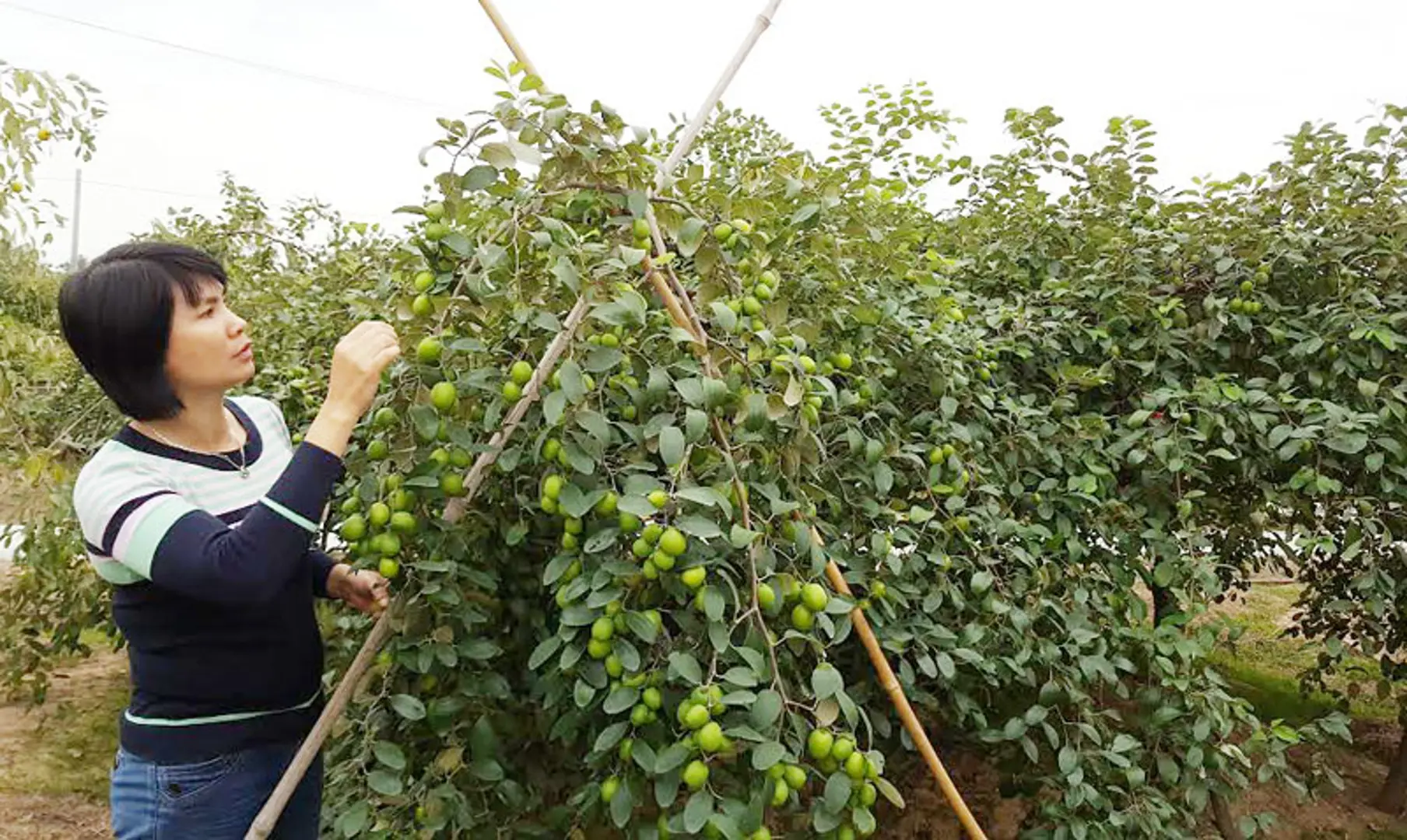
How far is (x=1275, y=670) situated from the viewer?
430 centimetres

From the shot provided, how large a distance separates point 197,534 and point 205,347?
0.99 feet

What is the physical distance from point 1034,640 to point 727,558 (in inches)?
36.7

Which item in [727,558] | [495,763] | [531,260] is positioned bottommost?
[495,763]

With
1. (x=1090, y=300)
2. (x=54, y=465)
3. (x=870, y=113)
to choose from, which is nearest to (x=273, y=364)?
(x=54, y=465)

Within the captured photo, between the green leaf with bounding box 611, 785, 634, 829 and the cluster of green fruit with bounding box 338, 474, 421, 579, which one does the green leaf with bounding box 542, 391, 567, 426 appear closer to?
the cluster of green fruit with bounding box 338, 474, 421, 579

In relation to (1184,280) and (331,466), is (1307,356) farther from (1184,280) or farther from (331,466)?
(331,466)

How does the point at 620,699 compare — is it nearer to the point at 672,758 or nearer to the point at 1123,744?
the point at 672,758

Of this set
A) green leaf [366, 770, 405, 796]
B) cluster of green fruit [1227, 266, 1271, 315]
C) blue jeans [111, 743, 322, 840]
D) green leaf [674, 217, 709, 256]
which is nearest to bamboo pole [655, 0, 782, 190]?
green leaf [674, 217, 709, 256]

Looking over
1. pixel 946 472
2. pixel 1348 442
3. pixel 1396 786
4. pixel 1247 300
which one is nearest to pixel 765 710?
pixel 946 472

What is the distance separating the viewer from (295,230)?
3.88m

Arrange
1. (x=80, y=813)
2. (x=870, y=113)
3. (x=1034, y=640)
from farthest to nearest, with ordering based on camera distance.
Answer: (x=870, y=113)
(x=80, y=813)
(x=1034, y=640)

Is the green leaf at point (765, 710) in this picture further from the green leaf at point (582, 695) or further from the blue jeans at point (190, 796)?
the blue jeans at point (190, 796)

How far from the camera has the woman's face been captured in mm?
1345

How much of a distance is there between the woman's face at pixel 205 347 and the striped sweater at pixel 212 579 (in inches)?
4.5
